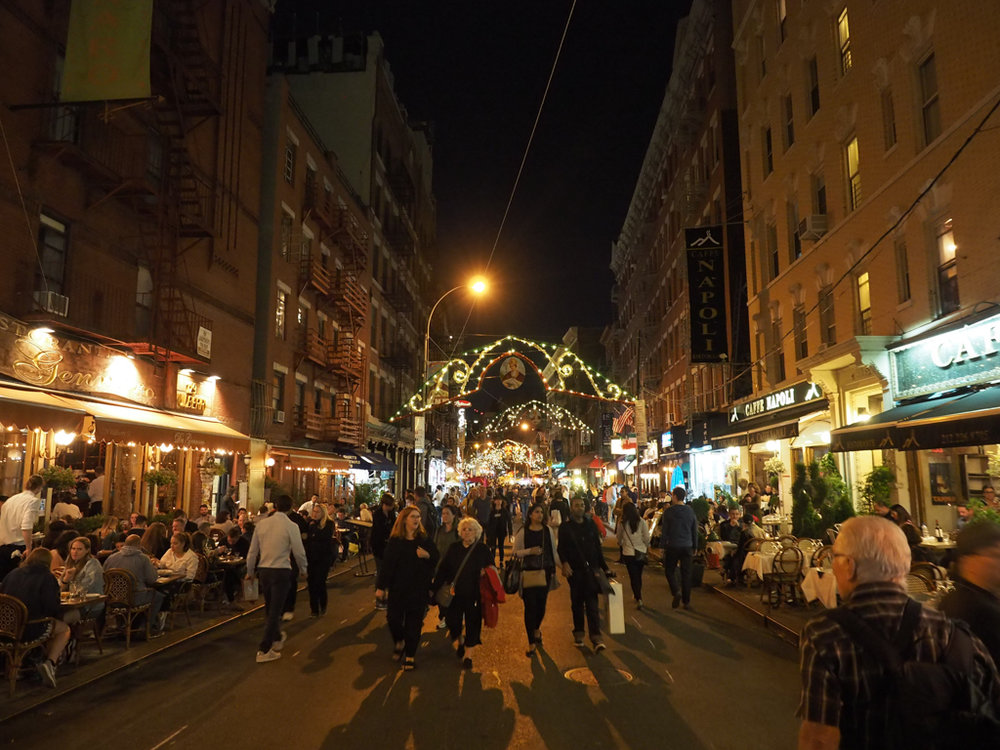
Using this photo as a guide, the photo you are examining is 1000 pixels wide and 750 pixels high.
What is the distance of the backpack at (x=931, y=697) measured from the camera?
8.02 feet

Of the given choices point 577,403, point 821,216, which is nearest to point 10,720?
point 821,216

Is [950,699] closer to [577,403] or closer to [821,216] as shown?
[821,216]

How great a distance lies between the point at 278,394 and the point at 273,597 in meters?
17.2

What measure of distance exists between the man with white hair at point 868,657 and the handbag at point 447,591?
20.6 feet

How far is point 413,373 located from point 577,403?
1370 inches

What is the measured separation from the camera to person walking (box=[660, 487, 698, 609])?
12.4m

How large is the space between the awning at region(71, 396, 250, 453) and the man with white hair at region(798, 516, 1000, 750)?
38.8ft

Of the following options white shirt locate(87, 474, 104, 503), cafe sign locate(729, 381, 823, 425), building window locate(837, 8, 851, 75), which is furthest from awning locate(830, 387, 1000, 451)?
white shirt locate(87, 474, 104, 503)

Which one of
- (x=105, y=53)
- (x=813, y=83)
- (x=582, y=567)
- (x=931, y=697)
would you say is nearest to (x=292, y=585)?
(x=582, y=567)

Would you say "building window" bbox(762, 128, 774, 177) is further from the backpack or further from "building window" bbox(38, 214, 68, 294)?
the backpack

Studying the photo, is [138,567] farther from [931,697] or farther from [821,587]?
[931,697]

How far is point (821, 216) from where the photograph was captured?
1778cm

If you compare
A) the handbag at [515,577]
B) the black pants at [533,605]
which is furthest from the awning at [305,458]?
the black pants at [533,605]

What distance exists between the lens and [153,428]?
13.5 metres
